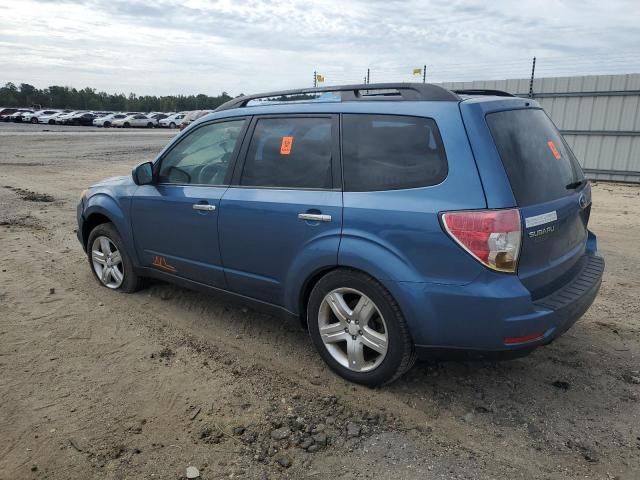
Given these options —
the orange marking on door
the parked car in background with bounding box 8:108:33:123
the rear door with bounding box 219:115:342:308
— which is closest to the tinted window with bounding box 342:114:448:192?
the rear door with bounding box 219:115:342:308

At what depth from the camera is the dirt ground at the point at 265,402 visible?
2705 mm

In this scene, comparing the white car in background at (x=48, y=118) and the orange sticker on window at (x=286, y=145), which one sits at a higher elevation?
the orange sticker on window at (x=286, y=145)

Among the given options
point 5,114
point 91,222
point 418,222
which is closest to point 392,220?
point 418,222

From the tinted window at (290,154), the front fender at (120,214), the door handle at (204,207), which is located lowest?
the front fender at (120,214)

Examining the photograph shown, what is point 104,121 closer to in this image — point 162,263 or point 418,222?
point 162,263

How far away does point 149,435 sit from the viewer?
292 cm

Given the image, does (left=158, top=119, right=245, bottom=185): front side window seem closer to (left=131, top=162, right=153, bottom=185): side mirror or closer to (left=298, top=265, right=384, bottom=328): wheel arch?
(left=131, top=162, right=153, bottom=185): side mirror

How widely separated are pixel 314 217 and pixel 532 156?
4.39ft

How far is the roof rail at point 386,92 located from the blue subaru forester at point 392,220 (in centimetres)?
1

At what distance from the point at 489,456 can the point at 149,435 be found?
72.0 inches

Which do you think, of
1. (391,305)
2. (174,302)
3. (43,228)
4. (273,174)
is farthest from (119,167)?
(391,305)

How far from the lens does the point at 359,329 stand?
Answer: 3.25 metres

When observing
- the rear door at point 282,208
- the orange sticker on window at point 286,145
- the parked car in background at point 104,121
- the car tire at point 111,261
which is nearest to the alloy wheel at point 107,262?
the car tire at point 111,261

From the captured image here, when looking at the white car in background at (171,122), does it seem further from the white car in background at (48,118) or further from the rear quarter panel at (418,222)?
the rear quarter panel at (418,222)
